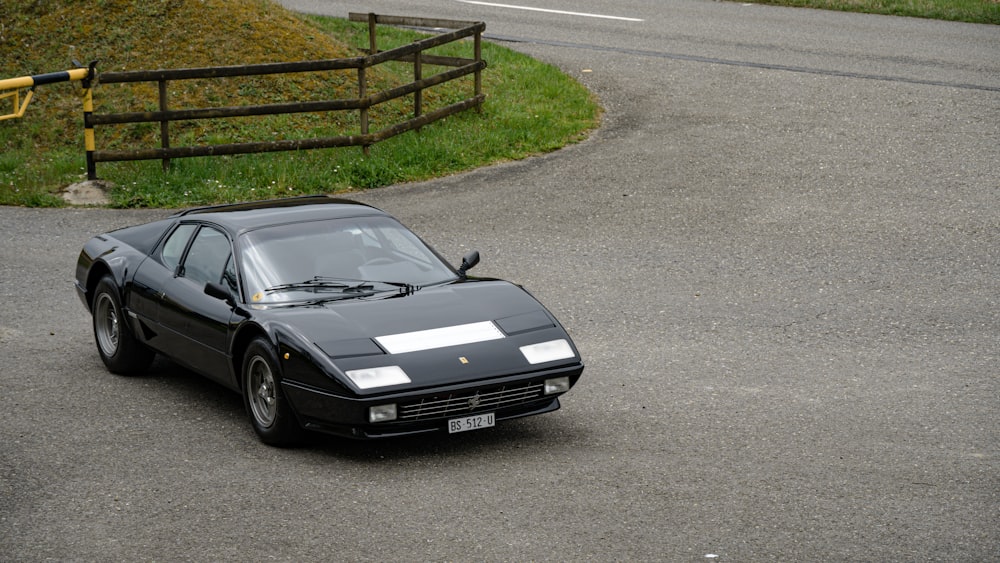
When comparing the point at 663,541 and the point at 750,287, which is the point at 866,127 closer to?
the point at 750,287

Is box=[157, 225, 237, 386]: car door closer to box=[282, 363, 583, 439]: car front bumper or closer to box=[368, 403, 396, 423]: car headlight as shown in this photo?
box=[282, 363, 583, 439]: car front bumper

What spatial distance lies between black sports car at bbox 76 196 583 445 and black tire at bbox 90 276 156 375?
0.04ft

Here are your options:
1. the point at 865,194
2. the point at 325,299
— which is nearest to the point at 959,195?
the point at 865,194

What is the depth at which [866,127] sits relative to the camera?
56.0ft

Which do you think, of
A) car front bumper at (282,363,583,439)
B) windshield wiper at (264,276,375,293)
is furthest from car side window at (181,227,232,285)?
car front bumper at (282,363,583,439)

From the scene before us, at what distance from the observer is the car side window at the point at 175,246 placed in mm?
8930

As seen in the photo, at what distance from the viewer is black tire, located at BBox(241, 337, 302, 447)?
7508 mm

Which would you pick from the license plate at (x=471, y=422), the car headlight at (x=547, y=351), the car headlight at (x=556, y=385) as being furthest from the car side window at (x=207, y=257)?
the car headlight at (x=556, y=385)

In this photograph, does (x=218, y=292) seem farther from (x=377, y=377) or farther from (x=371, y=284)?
(x=377, y=377)

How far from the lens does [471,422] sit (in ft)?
24.2

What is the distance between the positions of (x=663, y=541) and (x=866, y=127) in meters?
12.1

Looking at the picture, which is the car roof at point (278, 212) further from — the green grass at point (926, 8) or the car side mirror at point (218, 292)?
the green grass at point (926, 8)

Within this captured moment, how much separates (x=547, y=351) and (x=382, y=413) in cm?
112

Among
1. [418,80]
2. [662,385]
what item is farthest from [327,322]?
[418,80]
